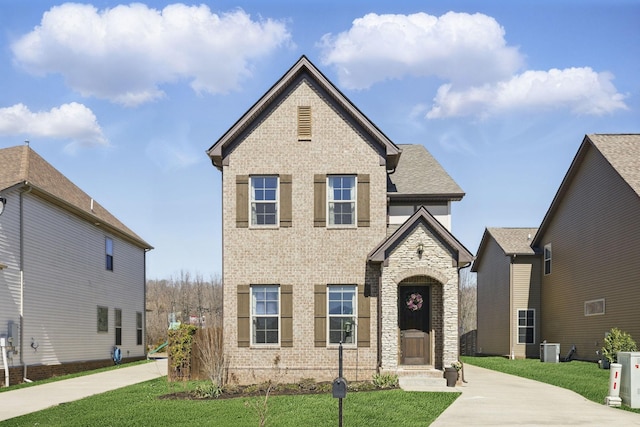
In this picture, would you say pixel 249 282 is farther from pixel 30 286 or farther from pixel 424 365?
pixel 30 286

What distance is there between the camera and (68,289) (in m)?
28.4

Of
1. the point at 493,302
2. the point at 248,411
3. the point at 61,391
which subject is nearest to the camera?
the point at 248,411

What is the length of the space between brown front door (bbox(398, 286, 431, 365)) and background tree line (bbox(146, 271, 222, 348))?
48.4 meters

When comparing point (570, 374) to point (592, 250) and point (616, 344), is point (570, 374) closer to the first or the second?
point (616, 344)

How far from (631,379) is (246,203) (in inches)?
445

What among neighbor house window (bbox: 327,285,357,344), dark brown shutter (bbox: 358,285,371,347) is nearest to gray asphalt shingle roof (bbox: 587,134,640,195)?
dark brown shutter (bbox: 358,285,371,347)

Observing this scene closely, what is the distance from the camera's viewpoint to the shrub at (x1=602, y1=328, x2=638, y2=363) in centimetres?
2416

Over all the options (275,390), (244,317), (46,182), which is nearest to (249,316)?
(244,317)

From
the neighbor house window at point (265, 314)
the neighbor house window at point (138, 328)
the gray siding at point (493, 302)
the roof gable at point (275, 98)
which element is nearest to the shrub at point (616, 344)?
the roof gable at point (275, 98)

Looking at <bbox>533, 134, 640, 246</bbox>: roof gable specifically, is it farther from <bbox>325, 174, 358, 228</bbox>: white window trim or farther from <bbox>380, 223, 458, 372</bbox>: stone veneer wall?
<bbox>325, 174, 358, 228</bbox>: white window trim

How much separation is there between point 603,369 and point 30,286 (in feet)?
66.3

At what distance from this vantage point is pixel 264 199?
69.8ft

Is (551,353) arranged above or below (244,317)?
below

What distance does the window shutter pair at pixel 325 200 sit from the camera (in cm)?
2103
